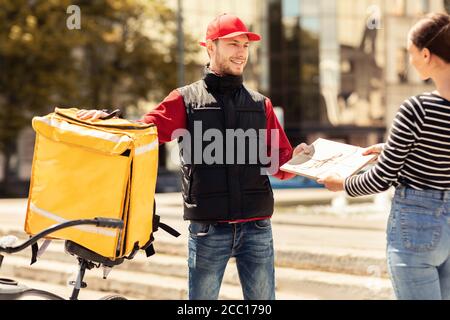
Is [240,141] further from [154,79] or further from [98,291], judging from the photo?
[154,79]

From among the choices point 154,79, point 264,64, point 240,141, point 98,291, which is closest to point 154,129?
point 240,141

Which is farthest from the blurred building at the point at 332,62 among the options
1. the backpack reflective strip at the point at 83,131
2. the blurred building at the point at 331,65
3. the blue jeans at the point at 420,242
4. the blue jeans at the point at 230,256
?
the blue jeans at the point at 420,242

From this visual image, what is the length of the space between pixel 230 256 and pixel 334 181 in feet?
2.16

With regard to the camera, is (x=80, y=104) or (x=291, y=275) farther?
(x=80, y=104)

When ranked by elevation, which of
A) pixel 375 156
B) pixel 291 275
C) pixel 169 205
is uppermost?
pixel 375 156

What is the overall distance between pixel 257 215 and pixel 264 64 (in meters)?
46.8

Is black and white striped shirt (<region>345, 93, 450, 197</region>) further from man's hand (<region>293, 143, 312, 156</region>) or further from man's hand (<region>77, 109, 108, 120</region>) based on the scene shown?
man's hand (<region>77, 109, 108, 120</region>)

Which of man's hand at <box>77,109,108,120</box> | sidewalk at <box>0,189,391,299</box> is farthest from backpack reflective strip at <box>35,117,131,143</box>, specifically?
sidewalk at <box>0,189,391,299</box>

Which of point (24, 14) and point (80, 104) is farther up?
point (24, 14)

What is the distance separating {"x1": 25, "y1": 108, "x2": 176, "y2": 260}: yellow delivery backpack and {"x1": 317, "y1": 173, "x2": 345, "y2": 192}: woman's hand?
28.2 inches

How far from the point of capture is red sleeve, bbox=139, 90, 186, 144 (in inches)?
145

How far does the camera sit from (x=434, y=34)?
2.96m

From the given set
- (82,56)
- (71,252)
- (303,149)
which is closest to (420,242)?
(303,149)

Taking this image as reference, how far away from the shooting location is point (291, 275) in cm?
746
